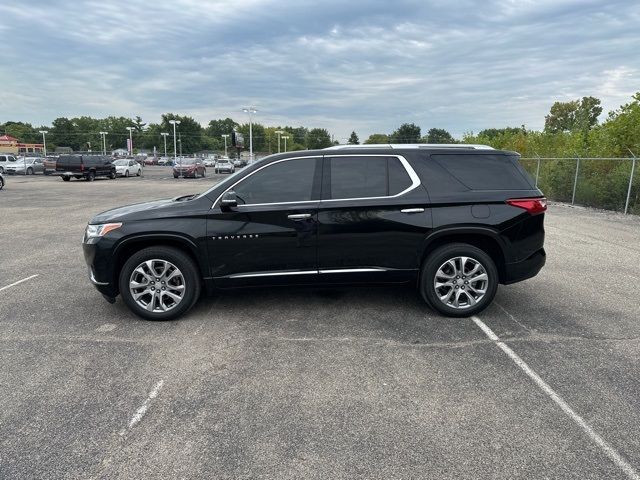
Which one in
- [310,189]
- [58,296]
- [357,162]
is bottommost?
[58,296]

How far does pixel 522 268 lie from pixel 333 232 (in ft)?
6.84

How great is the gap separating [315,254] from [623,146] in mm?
15111

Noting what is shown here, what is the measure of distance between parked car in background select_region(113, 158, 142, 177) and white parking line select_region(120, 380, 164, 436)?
1451 inches

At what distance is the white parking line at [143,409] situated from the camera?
115 inches

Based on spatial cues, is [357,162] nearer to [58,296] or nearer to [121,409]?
[121,409]

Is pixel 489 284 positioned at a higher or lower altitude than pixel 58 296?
higher

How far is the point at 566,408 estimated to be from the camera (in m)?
3.10

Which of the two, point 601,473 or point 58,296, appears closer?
point 601,473

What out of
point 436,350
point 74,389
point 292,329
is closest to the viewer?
point 74,389

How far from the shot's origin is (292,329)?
4.45 metres


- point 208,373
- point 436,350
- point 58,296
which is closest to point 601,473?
point 436,350

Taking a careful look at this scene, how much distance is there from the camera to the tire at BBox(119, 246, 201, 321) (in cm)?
454

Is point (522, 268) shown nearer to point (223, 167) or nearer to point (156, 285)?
point (156, 285)

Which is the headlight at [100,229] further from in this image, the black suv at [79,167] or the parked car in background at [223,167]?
the parked car in background at [223,167]
